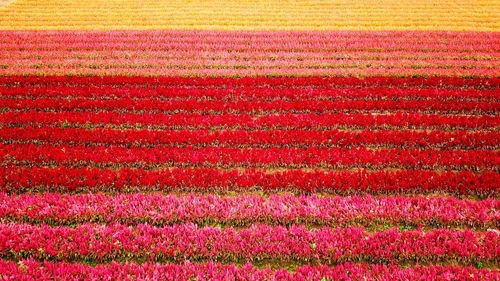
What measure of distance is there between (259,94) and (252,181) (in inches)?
175

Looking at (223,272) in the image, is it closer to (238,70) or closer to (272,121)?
(272,121)

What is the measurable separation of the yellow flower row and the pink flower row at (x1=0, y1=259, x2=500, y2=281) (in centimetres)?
1578

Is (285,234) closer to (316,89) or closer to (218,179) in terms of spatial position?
(218,179)

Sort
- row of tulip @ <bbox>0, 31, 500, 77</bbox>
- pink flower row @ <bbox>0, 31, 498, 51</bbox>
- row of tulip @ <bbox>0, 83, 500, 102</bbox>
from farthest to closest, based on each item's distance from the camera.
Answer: pink flower row @ <bbox>0, 31, 498, 51</bbox>, row of tulip @ <bbox>0, 31, 500, 77</bbox>, row of tulip @ <bbox>0, 83, 500, 102</bbox>

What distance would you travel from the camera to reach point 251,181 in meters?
6.25

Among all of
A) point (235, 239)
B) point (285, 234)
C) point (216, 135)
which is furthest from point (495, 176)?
point (216, 135)

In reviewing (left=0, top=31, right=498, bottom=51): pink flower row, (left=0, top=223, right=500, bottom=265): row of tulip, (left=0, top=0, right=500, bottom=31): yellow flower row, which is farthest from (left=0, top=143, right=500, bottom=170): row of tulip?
(left=0, top=0, right=500, bottom=31): yellow flower row

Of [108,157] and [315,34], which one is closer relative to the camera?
[108,157]

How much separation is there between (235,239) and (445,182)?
4.27 metres

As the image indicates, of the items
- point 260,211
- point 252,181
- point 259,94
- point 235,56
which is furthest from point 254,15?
point 260,211

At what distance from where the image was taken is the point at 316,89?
10.4 m

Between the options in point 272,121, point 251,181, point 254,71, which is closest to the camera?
point 251,181

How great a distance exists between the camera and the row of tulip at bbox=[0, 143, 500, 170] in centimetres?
688

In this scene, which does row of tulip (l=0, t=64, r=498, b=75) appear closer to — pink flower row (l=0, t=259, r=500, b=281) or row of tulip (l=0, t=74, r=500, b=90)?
row of tulip (l=0, t=74, r=500, b=90)
